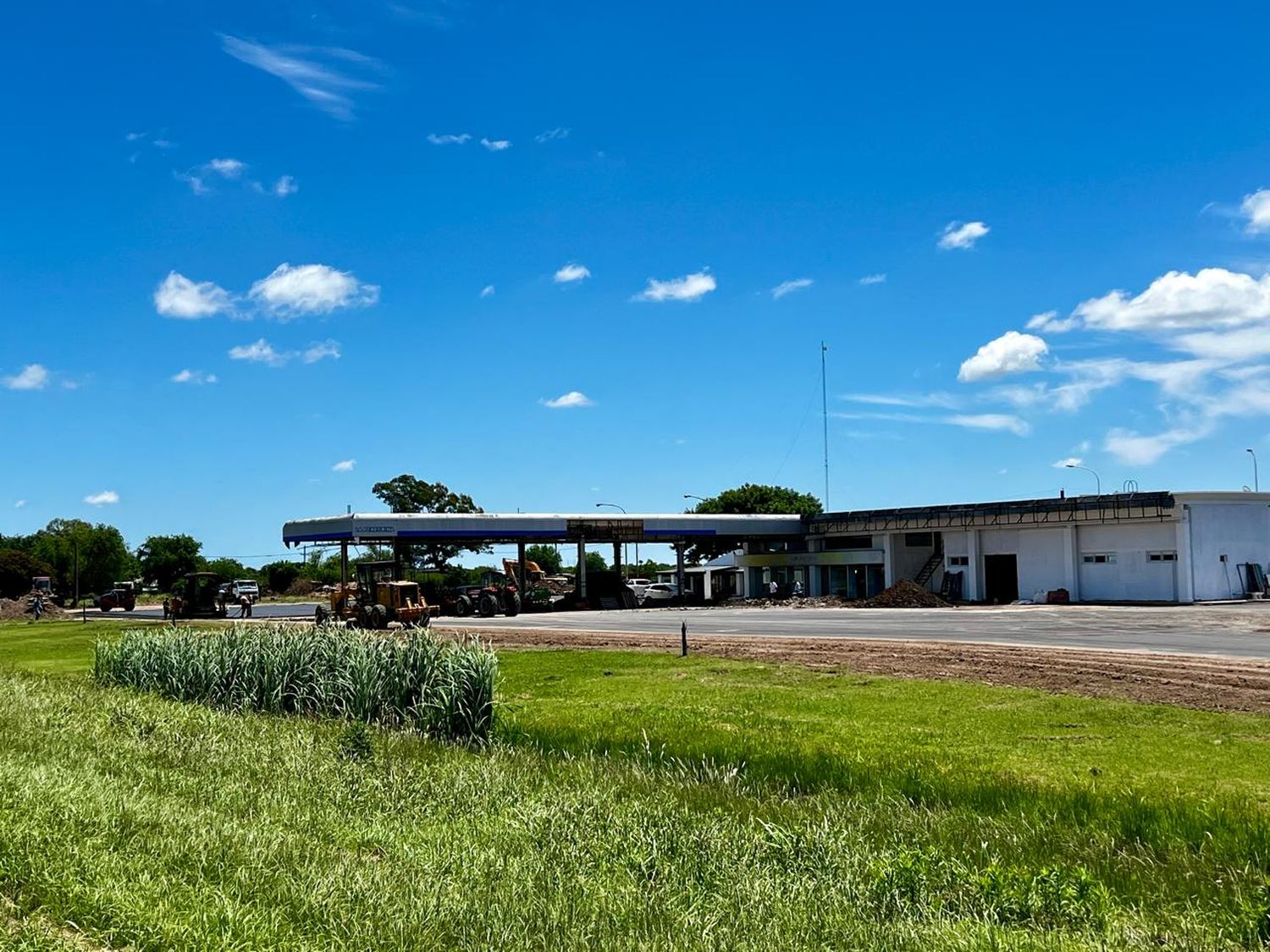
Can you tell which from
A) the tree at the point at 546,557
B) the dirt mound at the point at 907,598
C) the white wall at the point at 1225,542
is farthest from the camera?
the tree at the point at 546,557

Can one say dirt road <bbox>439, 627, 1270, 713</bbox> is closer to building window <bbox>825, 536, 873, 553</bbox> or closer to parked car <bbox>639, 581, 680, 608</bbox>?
parked car <bbox>639, 581, 680, 608</bbox>

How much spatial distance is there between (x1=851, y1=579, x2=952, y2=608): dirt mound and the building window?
11.1 metres

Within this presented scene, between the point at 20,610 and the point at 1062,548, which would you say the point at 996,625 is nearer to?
the point at 1062,548

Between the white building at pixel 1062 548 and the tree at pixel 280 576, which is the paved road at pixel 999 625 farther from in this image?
the tree at pixel 280 576

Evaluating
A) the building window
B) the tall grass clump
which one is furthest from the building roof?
the tall grass clump

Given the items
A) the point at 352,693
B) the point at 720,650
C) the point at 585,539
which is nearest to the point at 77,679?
the point at 352,693

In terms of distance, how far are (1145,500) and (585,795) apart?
50911 millimetres

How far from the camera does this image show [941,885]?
24.6 ft

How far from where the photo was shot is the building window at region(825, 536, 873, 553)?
72188 mm

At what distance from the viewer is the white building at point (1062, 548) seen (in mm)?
54062

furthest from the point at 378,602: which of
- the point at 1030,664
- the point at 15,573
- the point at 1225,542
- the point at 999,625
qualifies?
the point at 15,573

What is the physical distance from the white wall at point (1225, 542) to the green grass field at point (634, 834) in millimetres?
42047

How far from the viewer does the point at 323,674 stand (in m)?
16.8

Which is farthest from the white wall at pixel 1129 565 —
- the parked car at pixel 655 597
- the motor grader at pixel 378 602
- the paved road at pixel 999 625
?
the motor grader at pixel 378 602
